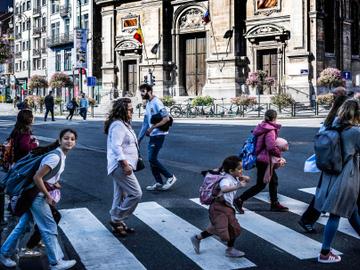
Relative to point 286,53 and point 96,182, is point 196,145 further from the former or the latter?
point 286,53

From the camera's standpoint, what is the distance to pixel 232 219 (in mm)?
5691

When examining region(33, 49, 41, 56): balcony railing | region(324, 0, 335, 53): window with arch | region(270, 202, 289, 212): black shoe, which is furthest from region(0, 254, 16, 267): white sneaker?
region(33, 49, 41, 56): balcony railing

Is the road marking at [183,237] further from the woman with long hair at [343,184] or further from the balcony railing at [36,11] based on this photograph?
the balcony railing at [36,11]

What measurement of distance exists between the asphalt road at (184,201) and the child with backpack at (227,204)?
13.0 inches

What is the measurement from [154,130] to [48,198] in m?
4.64

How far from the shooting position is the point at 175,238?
654 cm

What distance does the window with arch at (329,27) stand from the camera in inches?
1523

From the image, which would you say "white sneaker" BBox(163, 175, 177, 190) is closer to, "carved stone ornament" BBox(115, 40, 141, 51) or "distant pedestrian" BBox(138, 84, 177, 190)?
"distant pedestrian" BBox(138, 84, 177, 190)

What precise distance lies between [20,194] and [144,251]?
1584mm

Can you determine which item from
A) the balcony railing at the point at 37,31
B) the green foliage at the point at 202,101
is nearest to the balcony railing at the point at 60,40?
the balcony railing at the point at 37,31

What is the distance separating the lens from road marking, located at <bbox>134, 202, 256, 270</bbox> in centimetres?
553

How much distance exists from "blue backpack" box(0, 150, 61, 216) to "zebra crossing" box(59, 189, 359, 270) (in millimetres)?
910

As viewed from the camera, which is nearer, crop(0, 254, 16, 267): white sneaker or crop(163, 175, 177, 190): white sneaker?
crop(0, 254, 16, 267): white sneaker

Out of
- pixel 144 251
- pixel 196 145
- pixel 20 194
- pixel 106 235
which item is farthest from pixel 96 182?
pixel 196 145
